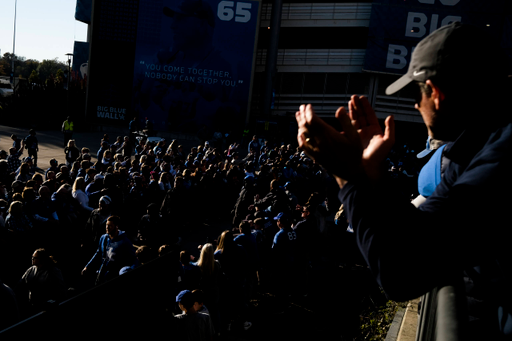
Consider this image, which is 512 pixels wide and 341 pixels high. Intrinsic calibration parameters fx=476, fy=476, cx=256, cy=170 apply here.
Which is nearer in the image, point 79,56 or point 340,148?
point 340,148

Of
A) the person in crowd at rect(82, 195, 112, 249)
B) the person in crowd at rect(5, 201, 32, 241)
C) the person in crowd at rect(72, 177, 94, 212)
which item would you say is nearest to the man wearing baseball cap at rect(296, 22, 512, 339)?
the person in crowd at rect(5, 201, 32, 241)

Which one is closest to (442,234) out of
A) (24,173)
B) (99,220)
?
(99,220)

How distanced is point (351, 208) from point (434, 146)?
0.88m

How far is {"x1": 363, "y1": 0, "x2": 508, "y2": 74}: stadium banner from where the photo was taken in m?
34.4

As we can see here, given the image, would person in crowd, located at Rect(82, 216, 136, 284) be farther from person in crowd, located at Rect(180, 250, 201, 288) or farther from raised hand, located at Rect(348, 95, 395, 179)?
raised hand, located at Rect(348, 95, 395, 179)

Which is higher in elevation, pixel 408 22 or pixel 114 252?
pixel 408 22

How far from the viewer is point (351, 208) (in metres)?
1.07

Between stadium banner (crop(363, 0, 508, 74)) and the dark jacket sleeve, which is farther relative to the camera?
stadium banner (crop(363, 0, 508, 74))

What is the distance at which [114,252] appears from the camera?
7.04 m

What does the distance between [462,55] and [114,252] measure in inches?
260

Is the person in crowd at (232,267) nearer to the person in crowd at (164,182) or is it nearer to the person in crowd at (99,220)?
the person in crowd at (99,220)

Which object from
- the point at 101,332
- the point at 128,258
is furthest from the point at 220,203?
the point at 101,332

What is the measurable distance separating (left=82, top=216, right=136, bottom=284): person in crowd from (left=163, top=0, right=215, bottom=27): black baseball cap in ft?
95.7

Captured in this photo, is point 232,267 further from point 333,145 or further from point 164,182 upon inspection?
point 333,145
